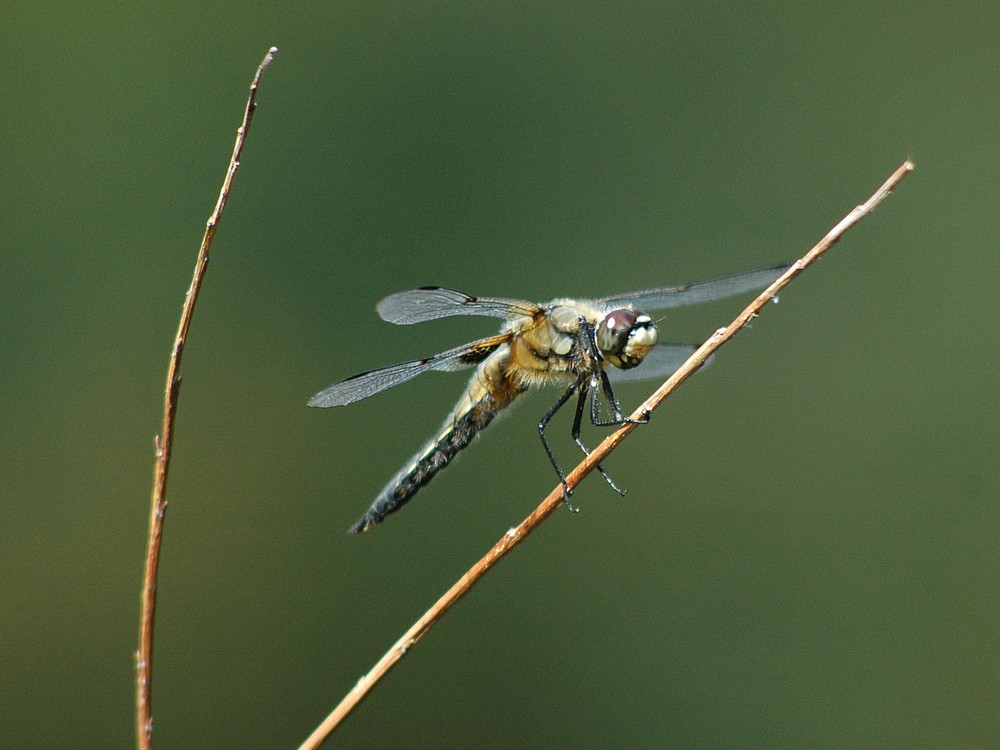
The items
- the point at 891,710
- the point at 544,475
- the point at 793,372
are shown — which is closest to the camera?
the point at 891,710

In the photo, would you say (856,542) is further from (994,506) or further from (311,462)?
(311,462)

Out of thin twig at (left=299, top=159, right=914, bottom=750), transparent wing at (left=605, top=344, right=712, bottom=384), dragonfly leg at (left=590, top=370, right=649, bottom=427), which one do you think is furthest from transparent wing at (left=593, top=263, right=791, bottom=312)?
thin twig at (left=299, top=159, right=914, bottom=750)

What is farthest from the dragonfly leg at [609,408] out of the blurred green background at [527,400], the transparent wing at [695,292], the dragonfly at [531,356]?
the blurred green background at [527,400]

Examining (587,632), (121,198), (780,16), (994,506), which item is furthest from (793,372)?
(121,198)

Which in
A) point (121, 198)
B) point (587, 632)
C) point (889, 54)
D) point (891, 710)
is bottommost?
point (891, 710)

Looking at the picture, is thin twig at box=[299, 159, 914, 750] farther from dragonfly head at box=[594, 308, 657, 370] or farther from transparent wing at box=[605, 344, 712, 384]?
transparent wing at box=[605, 344, 712, 384]
